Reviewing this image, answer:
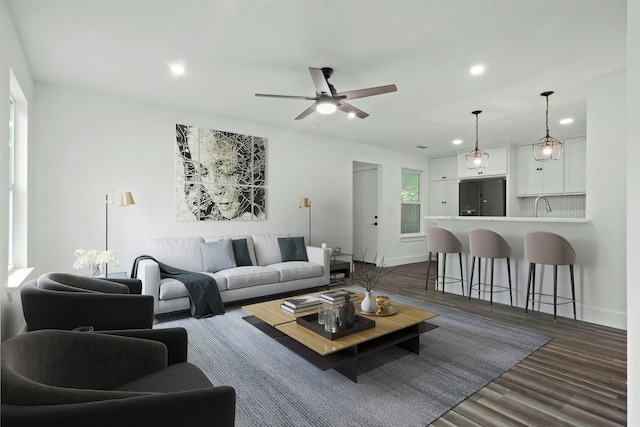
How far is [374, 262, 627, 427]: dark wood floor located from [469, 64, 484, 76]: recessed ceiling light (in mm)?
2645

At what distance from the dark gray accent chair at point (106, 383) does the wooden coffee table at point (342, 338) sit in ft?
2.89

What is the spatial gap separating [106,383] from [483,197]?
707 centimetres

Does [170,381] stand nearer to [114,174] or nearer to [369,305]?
[369,305]

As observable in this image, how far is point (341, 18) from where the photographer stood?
7.98ft

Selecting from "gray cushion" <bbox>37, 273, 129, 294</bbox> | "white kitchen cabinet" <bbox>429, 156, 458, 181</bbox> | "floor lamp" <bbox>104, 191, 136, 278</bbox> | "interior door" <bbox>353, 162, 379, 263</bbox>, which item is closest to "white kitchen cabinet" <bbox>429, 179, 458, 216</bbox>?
"white kitchen cabinet" <bbox>429, 156, 458, 181</bbox>

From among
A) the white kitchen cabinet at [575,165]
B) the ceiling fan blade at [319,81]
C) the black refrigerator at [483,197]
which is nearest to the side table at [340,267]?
the ceiling fan blade at [319,81]

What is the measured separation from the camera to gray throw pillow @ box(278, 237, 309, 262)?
4898 mm

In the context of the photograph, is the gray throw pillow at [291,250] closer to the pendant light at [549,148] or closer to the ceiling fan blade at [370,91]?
the ceiling fan blade at [370,91]

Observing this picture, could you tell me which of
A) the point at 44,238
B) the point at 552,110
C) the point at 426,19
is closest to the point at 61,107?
the point at 44,238

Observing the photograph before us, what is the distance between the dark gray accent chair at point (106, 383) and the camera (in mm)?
907

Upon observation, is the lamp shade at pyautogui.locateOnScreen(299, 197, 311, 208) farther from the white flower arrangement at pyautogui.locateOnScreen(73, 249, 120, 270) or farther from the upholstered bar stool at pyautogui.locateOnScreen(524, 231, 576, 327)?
the upholstered bar stool at pyautogui.locateOnScreen(524, 231, 576, 327)

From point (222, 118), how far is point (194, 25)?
2.38m

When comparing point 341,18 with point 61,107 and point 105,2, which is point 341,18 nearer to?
point 105,2

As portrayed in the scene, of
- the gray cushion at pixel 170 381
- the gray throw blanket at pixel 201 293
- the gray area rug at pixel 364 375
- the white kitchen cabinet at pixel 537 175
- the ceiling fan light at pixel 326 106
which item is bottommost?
the gray area rug at pixel 364 375
